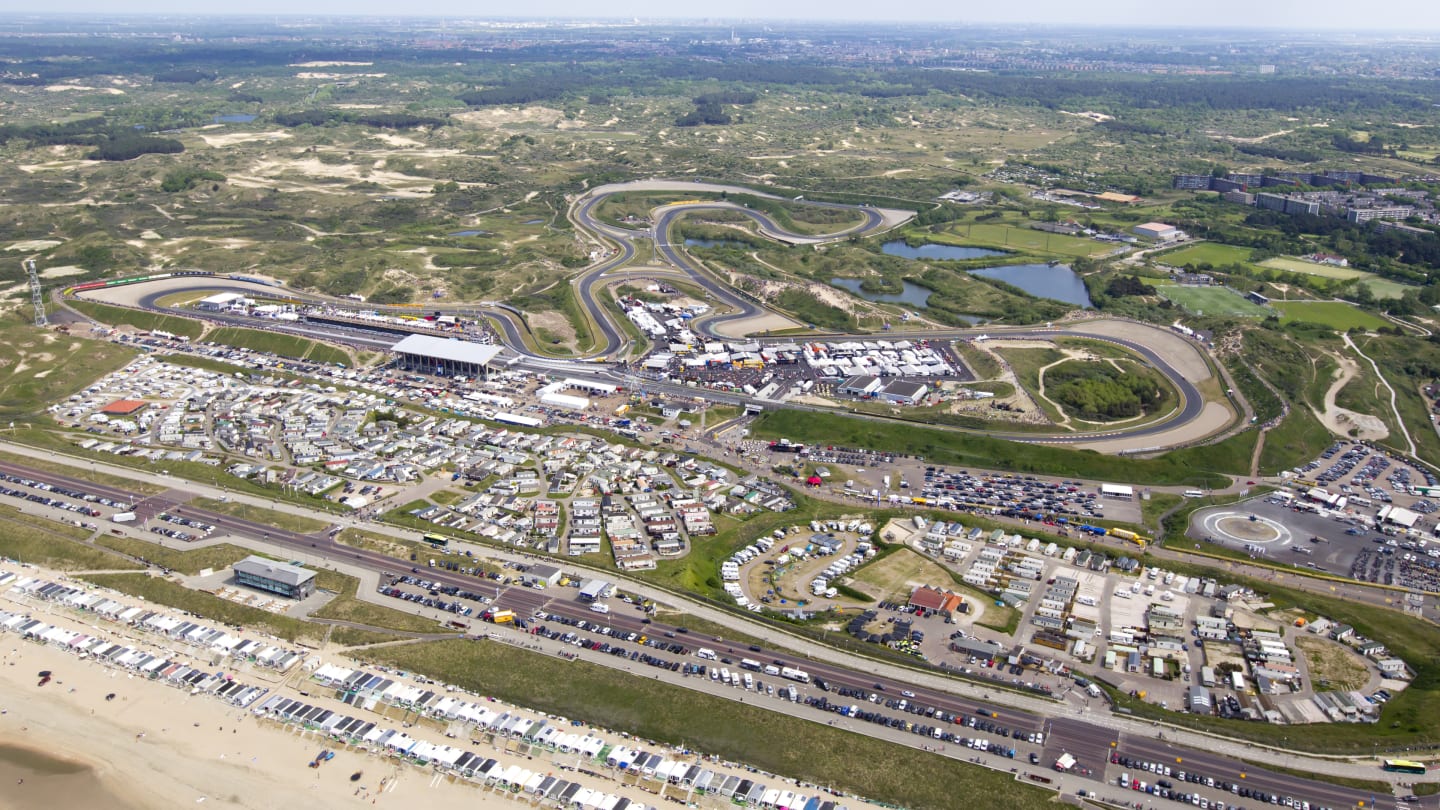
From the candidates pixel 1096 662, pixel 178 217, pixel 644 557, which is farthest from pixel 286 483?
pixel 178 217

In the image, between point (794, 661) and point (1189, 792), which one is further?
point (794, 661)

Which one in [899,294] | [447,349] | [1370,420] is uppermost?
[447,349]

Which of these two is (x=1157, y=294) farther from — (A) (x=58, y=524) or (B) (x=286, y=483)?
(A) (x=58, y=524)

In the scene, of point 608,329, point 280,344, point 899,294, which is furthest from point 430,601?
point 899,294

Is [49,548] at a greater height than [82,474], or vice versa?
[82,474]

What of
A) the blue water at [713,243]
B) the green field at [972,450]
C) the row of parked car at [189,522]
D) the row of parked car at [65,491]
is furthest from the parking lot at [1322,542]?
the blue water at [713,243]

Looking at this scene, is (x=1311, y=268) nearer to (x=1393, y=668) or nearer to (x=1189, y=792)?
(x=1393, y=668)
